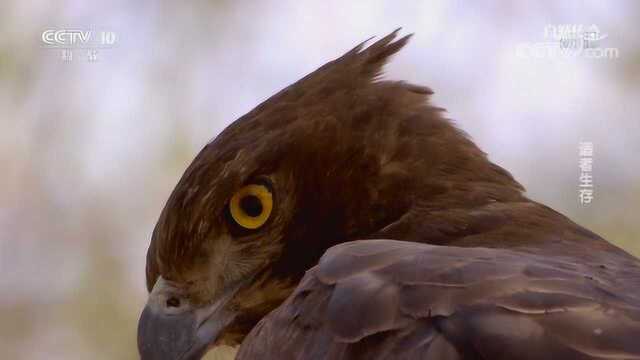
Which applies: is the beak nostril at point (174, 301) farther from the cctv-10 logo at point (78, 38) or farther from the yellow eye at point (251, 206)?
A: the cctv-10 logo at point (78, 38)

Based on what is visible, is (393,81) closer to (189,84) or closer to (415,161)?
(415,161)

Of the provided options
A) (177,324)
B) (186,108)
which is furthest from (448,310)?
(186,108)

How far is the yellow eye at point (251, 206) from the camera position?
2254 millimetres

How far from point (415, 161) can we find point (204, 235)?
533 millimetres

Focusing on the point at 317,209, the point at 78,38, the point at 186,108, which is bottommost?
the point at 317,209

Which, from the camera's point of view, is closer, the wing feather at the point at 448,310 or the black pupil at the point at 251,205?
the wing feather at the point at 448,310

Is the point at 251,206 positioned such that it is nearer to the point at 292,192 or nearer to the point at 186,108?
the point at 292,192

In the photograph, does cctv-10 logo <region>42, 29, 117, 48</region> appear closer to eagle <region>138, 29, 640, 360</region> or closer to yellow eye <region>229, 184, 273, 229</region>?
eagle <region>138, 29, 640, 360</region>

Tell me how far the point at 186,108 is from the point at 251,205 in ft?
3.21

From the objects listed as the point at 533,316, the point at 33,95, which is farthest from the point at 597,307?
the point at 33,95

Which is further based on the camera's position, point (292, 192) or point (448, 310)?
point (292, 192)

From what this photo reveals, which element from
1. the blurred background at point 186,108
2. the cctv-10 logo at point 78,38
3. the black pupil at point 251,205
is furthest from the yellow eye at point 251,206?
the cctv-10 logo at point 78,38

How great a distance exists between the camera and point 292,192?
91.0 inches

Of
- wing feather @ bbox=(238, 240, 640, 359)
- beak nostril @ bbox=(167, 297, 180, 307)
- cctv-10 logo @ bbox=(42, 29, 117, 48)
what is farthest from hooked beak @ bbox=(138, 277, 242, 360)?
cctv-10 logo @ bbox=(42, 29, 117, 48)
